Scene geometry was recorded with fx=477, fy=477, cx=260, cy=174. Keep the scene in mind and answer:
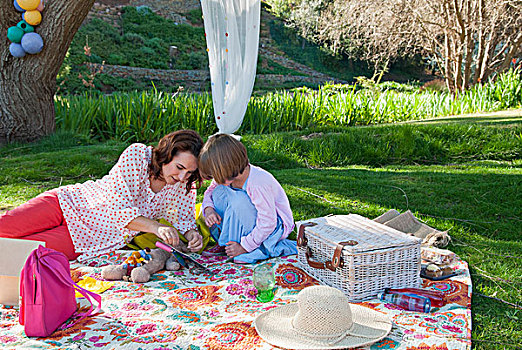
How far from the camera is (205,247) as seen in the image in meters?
3.59

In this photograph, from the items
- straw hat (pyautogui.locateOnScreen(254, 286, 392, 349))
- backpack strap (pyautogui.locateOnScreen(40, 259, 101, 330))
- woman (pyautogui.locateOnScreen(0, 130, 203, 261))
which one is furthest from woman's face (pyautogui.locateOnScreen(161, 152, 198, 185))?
straw hat (pyautogui.locateOnScreen(254, 286, 392, 349))

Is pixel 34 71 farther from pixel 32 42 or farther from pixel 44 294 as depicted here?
pixel 44 294

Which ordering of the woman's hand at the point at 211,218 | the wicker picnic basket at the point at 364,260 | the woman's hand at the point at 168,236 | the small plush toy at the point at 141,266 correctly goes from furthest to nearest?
the woman's hand at the point at 211,218 → the woman's hand at the point at 168,236 → the small plush toy at the point at 141,266 → the wicker picnic basket at the point at 364,260

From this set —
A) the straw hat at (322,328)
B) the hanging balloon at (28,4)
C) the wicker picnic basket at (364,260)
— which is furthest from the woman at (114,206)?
the hanging balloon at (28,4)

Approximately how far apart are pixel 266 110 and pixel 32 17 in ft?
12.0

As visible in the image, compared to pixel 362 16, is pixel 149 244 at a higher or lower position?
lower

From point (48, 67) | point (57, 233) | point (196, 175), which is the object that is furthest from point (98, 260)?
point (48, 67)

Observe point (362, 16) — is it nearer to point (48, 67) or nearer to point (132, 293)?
point (48, 67)

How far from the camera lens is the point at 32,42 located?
6184 millimetres

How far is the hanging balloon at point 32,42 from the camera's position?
6.18 m

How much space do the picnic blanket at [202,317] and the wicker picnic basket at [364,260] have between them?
4.2 inches

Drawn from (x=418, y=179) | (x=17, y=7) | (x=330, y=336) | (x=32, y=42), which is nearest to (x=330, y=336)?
(x=330, y=336)

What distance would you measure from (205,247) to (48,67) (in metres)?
4.38

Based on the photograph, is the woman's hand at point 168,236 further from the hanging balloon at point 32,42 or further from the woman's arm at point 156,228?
the hanging balloon at point 32,42
